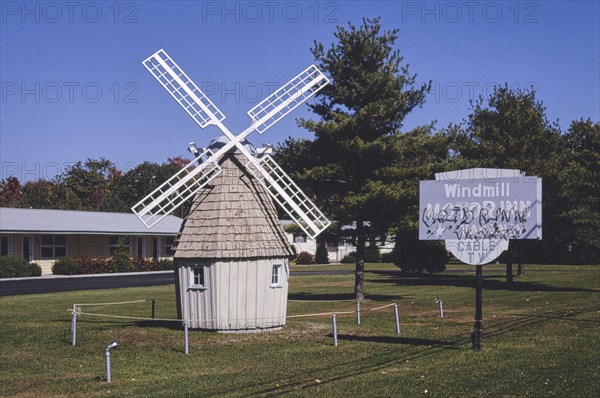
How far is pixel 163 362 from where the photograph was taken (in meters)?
18.6

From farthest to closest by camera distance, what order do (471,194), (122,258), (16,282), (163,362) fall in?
1. (122,258)
2. (16,282)
3. (471,194)
4. (163,362)

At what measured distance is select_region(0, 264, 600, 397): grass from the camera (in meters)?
15.0

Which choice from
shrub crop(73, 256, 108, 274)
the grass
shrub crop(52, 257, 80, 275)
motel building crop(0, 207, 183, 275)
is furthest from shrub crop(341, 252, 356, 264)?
the grass

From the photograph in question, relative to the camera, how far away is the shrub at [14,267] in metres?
50.1

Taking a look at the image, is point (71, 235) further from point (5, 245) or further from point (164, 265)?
point (164, 265)

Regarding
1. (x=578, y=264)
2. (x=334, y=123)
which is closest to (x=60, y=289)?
(x=334, y=123)

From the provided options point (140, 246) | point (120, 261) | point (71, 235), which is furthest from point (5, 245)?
point (140, 246)

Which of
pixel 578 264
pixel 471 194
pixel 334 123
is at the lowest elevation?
pixel 578 264

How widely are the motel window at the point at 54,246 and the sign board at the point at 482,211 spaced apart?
41.1 meters

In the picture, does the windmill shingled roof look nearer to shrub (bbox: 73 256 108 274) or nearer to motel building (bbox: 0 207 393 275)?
motel building (bbox: 0 207 393 275)

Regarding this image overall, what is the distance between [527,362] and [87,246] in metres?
46.7

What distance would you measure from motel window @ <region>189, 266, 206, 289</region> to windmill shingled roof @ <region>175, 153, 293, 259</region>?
464mm

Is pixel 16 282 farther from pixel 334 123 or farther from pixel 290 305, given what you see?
pixel 334 123

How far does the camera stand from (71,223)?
57.7 meters
